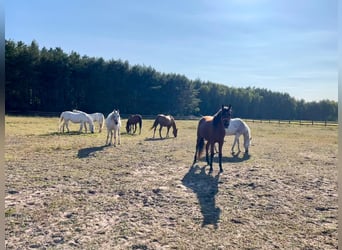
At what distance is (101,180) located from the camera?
5488 mm

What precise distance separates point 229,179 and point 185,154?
297cm

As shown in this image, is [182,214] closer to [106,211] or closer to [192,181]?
[106,211]

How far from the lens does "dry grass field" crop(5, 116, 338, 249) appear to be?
3.17 metres

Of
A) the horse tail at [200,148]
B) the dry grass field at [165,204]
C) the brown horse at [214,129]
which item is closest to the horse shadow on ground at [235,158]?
the dry grass field at [165,204]

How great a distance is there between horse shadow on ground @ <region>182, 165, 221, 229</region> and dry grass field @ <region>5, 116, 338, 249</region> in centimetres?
1

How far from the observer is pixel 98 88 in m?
36.5

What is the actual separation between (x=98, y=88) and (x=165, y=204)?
3418 centimetres

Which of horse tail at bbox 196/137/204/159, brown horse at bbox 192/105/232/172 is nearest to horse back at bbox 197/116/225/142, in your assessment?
brown horse at bbox 192/105/232/172

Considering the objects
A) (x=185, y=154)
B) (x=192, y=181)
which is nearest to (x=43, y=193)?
(x=192, y=181)

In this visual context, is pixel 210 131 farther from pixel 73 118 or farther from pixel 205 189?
pixel 73 118

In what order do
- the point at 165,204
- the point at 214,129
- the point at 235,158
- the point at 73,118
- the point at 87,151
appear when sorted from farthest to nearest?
1. the point at 73,118
2. the point at 87,151
3. the point at 235,158
4. the point at 214,129
5. the point at 165,204

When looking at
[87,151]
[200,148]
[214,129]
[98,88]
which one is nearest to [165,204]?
[214,129]

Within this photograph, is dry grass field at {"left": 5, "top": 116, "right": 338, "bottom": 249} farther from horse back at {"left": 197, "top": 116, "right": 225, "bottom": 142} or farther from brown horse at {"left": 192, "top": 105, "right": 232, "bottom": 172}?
horse back at {"left": 197, "top": 116, "right": 225, "bottom": 142}

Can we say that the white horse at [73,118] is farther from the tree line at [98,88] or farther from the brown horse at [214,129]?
the tree line at [98,88]
